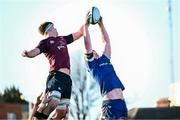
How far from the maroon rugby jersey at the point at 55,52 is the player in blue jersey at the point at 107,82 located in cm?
43

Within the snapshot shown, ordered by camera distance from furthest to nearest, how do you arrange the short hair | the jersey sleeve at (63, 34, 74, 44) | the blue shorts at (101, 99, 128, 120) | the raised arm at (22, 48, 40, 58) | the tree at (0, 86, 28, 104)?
the tree at (0, 86, 28, 104), the jersey sleeve at (63, 34, 74, 44), the short hair, the blue shorts at (101, 99, 128, 120), the raised arm at (22, 48, 40, 58)

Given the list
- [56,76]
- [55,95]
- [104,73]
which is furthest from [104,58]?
[55,95]

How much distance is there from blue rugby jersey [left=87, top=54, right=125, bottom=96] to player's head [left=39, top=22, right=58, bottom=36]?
973 mm

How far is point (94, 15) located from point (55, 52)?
100 centimetres

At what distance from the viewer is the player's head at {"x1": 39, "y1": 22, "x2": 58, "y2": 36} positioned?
12602mm

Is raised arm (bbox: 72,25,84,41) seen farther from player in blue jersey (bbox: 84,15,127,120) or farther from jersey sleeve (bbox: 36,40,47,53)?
jersey sleeve (bbox: 36,40,47,53)

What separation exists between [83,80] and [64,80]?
34.6 meters

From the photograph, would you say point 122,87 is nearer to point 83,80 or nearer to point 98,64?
point 98,64

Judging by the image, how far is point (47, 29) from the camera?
12.6 metres

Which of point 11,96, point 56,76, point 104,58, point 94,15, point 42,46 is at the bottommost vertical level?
point 11,96

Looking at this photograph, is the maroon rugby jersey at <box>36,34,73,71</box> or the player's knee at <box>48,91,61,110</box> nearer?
the player's knee at <box>48,91,61,110</box>

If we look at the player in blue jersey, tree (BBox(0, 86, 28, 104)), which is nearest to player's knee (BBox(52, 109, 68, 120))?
the player in blue jersey

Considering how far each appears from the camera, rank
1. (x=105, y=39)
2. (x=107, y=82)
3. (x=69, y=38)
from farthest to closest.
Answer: (x=69, y=38) → (x=105, y=39) → (x=107, y=82)

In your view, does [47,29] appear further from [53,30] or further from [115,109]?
[115,109]
